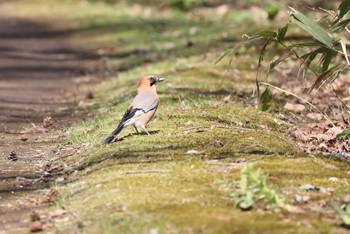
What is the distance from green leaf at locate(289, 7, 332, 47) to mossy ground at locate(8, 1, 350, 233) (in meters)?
0.93

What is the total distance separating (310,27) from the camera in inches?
252

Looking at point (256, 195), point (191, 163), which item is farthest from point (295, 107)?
point (256, 195)

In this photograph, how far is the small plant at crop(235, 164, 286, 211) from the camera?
4832mm

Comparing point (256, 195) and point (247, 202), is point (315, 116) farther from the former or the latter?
point (247, 202)

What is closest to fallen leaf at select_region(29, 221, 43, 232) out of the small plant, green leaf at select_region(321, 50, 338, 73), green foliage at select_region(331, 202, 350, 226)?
the small plant

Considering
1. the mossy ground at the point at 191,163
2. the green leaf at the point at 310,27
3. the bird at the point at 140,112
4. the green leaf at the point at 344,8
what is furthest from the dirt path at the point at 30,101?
the green leaf at the point at 344,8

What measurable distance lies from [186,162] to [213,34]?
31.5 ft

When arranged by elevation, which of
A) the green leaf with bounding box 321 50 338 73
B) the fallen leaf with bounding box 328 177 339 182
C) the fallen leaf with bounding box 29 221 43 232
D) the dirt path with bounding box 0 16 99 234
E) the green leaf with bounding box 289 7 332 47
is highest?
the green leaf with bounding box 289 7 332 47

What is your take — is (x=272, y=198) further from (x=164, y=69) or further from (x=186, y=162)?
(x=164, y=69)

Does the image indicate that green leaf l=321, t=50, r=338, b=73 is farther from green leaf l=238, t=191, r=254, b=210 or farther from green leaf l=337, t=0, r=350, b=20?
green leaf l=238, t=191, r=254, b=210

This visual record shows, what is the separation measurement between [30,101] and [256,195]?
6.82 m

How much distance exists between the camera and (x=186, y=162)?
6.07m

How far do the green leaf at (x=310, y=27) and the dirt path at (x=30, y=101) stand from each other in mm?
2430

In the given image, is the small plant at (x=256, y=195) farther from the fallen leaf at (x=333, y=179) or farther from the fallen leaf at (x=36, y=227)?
the fallen leaf at (x=36, y=227)
